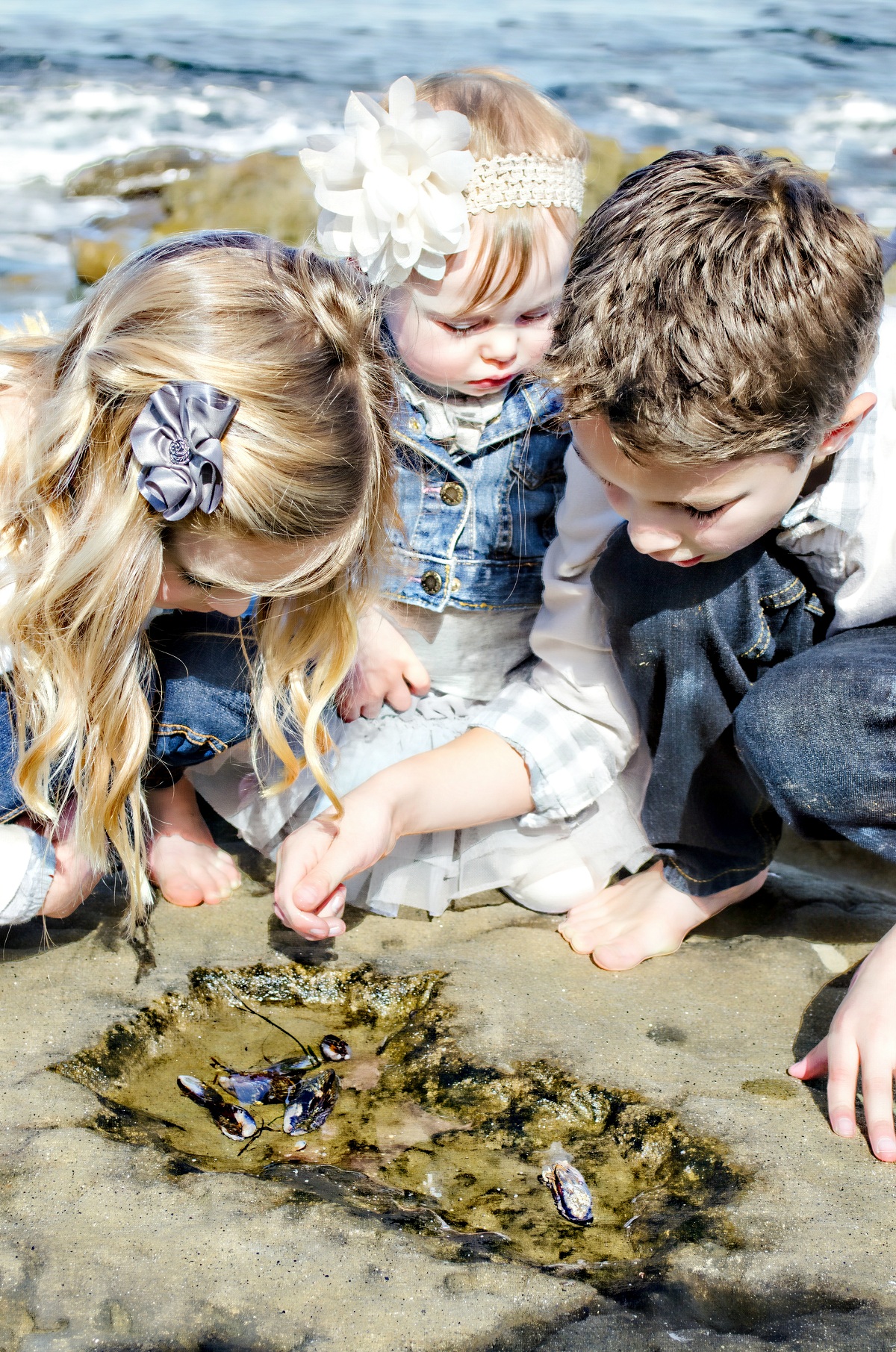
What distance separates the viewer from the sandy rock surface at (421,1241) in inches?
47.2

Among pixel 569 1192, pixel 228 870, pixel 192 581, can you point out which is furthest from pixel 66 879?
pixel 569 1192

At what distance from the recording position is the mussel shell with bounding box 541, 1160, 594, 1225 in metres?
1.45

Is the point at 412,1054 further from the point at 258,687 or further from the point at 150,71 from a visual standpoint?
the point at 150,71

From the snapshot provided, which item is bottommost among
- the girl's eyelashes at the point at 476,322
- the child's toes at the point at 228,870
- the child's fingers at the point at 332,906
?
the child's toes at the point at 228,870

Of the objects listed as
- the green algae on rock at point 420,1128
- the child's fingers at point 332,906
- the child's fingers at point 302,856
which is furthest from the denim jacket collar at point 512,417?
the green algae on rock at point 420,1128

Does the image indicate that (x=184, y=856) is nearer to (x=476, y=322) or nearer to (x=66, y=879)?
(x=66, y=879)

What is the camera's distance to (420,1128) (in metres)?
1.62

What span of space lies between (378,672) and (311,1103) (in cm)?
87

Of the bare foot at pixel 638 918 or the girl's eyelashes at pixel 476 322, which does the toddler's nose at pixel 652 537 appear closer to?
the girl's eyelashes at pixel 476 322

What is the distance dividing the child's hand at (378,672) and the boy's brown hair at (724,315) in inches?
30.5

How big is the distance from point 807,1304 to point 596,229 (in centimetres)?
144

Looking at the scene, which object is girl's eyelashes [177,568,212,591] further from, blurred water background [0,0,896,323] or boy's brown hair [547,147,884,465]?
blurred water background [0,0,896,323]

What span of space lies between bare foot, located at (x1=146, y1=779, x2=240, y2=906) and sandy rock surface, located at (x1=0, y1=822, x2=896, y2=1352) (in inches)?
2.7

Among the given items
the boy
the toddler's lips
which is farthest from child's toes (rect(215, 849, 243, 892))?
the toddler's lips
